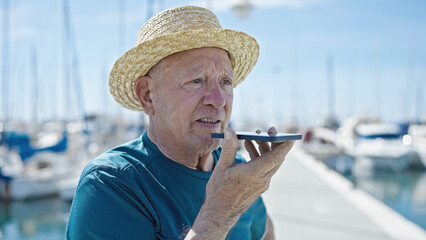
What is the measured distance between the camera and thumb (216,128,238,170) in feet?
4.27

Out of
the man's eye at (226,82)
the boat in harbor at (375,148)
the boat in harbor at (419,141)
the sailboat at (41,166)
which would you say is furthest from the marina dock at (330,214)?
the boat in harbor at (419,141)

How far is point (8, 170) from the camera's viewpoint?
15.6m

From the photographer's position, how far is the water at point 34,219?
12.1 metres

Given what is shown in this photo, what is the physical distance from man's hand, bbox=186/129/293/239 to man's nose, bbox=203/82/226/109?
12.3 inches

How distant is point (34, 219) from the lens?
13414mm

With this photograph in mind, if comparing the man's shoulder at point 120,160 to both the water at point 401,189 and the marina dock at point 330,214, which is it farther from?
the water at point 401,189

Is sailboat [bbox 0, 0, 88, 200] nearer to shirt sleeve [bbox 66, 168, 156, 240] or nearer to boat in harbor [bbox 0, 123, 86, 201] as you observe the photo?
boat in harbor [bbox 0, 123, 86, 201]

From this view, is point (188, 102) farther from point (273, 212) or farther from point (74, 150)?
point (74, 150)

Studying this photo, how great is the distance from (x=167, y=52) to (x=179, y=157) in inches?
18.5

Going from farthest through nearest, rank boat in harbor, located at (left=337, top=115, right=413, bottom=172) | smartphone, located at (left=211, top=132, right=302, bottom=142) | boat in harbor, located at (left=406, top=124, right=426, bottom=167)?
boat in harbor, located at (left=406, top=124, right=426, bottom=167) → boat in harbor, located at (left=337, top=115, right=413, bottom=172) → smartphone, located at (left=211, top=132, right=302, bottom=142)

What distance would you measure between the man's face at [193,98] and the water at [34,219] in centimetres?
1141

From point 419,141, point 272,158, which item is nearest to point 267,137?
point 272,158

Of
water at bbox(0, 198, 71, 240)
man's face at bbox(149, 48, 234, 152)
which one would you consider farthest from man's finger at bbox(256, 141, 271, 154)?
water at bbox(0, 198, 71, 240)

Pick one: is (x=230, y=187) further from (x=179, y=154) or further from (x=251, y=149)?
(x=179, y=154)
